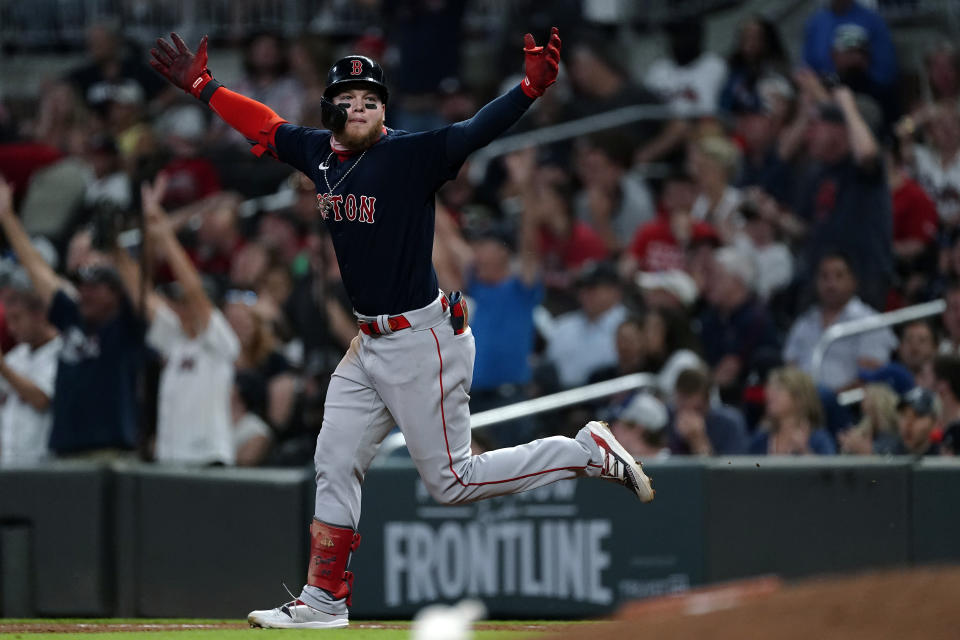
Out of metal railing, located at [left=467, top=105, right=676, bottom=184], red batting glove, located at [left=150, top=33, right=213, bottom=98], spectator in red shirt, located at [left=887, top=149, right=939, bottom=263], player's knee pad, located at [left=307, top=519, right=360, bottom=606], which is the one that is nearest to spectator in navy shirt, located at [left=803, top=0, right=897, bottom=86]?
metal railing, located at [left=467, top=105, right=676, bottom=184]

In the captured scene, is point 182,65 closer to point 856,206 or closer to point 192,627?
point 192,627

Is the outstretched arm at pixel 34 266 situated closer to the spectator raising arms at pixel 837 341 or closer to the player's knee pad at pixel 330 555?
the player's knee pad at pixel 330 555

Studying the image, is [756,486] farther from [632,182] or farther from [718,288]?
[632,182]

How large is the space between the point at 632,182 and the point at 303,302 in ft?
10.3

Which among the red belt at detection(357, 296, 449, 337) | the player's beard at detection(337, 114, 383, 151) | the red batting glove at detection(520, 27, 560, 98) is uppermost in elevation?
the red batting glove at detection(520, 27, 560, 98)

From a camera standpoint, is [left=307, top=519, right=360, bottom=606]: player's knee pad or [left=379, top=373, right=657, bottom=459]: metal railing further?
[left=379, top=373, right=657, bottom=459]: metal railing

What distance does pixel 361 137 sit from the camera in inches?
233

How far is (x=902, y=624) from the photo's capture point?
4.68 m

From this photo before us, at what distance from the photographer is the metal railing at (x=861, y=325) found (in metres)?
9.23

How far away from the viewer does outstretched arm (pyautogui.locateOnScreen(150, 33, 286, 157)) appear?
6.28 meters

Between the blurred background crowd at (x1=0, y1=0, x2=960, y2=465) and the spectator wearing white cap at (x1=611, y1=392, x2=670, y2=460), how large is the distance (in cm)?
2

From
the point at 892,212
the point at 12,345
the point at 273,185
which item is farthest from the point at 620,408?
the point at 273,185

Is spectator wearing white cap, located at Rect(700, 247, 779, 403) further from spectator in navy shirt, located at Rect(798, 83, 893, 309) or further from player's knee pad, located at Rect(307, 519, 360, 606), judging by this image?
player's knee pad, located at Rect(307, 519, 360, 606)

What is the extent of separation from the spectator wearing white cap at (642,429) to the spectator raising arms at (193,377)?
7.69 feet
